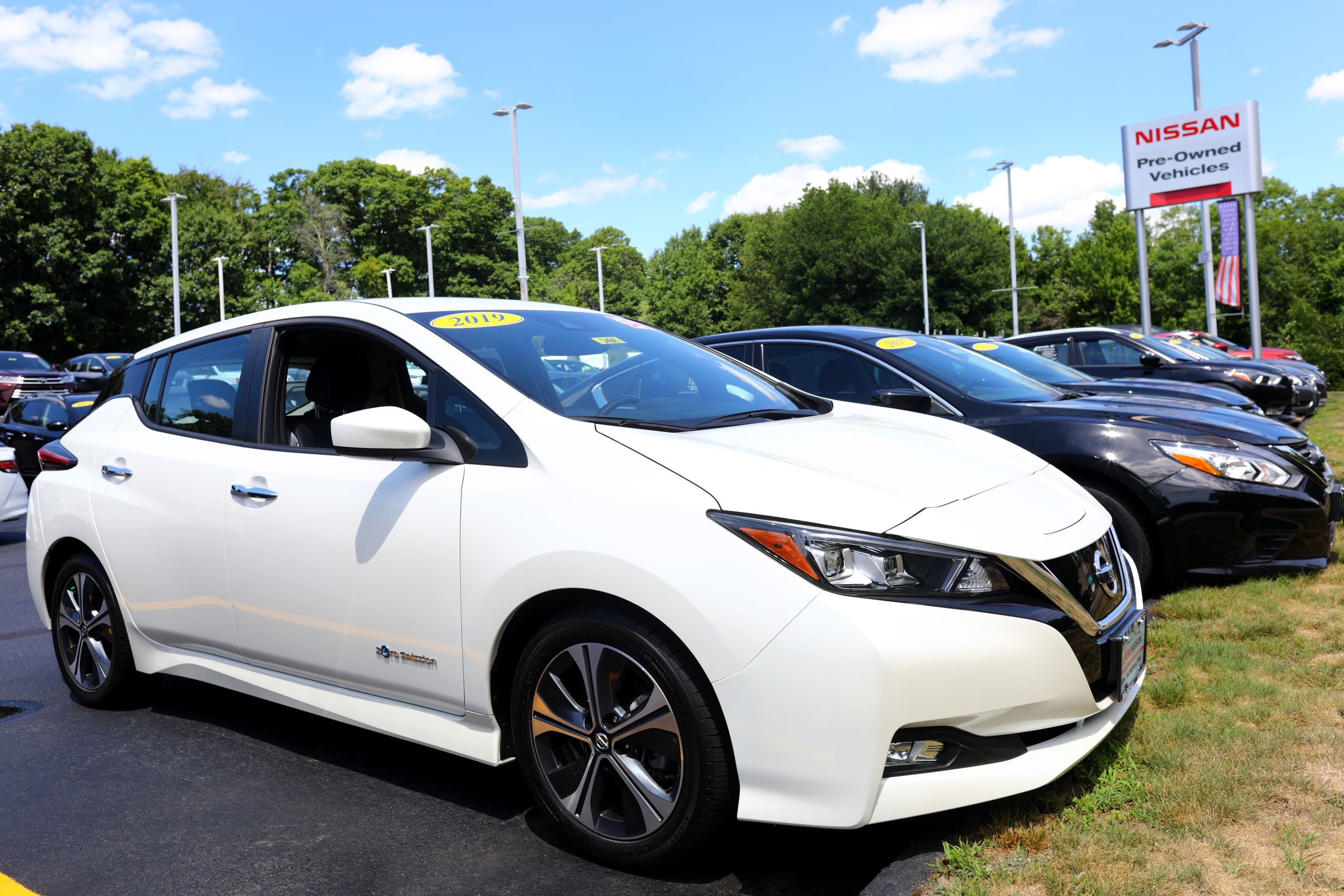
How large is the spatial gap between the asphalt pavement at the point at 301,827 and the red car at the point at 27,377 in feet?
78.2

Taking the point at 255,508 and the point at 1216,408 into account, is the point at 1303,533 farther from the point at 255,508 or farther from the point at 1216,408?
the point at 255,508

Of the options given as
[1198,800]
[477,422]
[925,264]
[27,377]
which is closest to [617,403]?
[477,422]

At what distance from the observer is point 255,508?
3568mm

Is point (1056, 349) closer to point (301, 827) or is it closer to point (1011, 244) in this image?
point (301, 827)

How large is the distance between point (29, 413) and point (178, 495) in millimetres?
10767

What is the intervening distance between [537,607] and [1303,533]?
408 cm

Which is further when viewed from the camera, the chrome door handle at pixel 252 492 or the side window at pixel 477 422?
the chrome door handle at pixel 252 492

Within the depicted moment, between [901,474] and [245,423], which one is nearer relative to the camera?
[901,474]

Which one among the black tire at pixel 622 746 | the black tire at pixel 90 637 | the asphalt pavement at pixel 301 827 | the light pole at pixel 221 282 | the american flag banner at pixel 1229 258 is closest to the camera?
the black tire at pixel 622 746

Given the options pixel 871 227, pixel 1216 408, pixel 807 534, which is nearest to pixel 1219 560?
pixel 1216 408

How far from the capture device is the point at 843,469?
2861mm

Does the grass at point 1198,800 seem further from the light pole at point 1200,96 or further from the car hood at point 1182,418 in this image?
the light pole at point 1200,96

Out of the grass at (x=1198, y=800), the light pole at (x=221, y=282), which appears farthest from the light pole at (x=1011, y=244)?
the grass at (x=1198, y=800)

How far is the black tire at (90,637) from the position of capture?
4344mm
